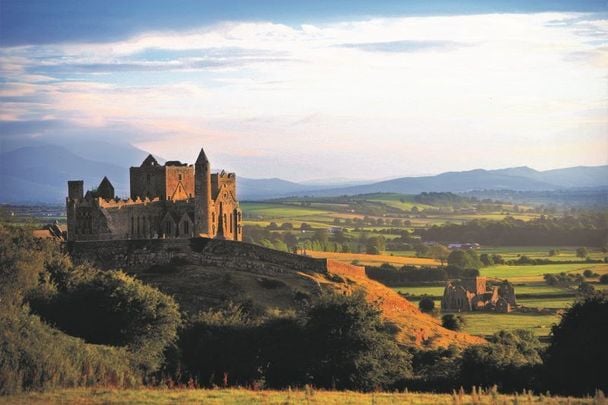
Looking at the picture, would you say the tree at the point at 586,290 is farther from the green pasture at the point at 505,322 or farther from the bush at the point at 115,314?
the bush at the point at 115,314

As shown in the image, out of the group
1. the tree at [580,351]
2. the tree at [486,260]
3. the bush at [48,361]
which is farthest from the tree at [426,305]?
the bush at [48,361]

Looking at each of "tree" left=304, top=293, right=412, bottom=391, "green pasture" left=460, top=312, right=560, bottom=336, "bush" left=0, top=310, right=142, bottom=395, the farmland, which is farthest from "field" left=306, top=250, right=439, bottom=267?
"bush" left=0, top=310, right=142, bottom=395

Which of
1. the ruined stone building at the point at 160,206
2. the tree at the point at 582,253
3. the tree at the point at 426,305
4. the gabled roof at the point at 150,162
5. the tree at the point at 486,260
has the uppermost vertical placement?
the gabled roof at the point at 150,162

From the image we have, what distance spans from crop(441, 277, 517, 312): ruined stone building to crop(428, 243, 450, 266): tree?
34565 millimetres

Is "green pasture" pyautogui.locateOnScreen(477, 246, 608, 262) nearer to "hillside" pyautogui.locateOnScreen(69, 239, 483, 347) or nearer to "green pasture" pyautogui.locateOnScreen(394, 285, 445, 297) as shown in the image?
"green pasture" pyautogui.locateOnScreen(394, 285, 445, 297)

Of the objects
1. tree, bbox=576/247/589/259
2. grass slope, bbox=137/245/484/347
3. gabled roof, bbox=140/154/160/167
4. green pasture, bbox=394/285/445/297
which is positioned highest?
gabled roof, bbox=140/154/160/167

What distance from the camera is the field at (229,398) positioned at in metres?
22.4

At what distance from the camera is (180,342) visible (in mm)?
36375

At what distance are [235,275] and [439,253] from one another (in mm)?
78883

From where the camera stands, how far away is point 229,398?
76.5 feet

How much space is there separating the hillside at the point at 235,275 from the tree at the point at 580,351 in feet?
53.6

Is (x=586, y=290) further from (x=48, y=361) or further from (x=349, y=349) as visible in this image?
(x=48, y=361)

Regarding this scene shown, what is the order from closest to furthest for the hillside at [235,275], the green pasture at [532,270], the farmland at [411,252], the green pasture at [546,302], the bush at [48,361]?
the bush at [48,361] < the hillside at [235,275] < the farmland at [411,252] < the green pasture at [546,302] < the green pasture at [532,270]

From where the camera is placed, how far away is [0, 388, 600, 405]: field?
73.5 feet
